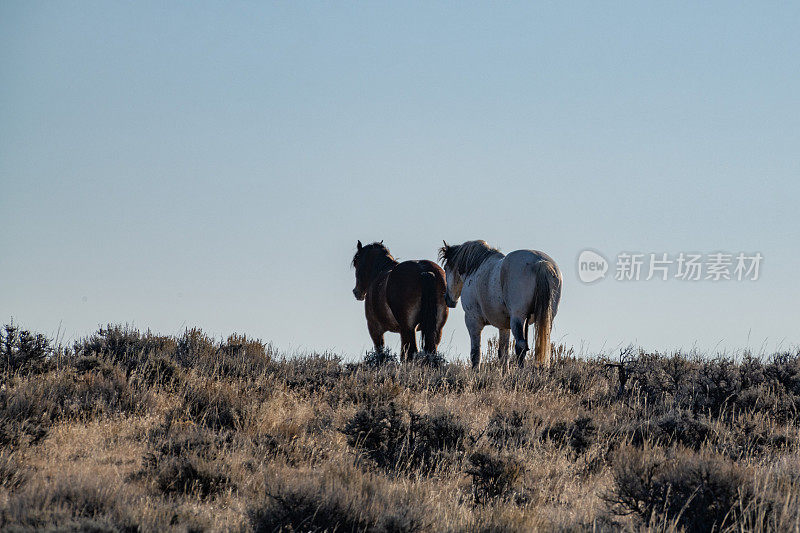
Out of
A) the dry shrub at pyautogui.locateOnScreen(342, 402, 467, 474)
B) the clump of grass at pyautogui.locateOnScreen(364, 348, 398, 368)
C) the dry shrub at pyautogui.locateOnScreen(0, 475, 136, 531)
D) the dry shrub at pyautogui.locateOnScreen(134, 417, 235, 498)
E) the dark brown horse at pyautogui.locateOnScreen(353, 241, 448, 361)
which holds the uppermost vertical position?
the dark brown horse at pyautogui.locateOnScreen(353, 241, 448, 361)

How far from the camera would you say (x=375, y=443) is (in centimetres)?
662

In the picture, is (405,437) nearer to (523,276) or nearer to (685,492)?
(685,492)

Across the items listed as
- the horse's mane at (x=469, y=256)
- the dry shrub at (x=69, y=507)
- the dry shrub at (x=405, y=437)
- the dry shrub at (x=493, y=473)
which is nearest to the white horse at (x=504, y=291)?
the horse's mane at (x=469, y=256)

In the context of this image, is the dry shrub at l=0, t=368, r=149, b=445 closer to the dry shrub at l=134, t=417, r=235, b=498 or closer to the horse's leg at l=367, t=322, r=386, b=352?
the dry shrub at l=134, t=417, r=235, b=498

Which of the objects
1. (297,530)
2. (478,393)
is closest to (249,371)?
(478,393)

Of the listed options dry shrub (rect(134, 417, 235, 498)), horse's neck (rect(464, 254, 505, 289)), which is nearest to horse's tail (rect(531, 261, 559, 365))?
horse's neck (rect(464, 254, 505, 289))

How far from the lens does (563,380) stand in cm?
1053

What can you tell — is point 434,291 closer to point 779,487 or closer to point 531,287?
point 531,287

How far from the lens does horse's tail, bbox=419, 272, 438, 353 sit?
1272 cm

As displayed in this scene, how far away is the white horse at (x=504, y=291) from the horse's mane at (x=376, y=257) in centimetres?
111

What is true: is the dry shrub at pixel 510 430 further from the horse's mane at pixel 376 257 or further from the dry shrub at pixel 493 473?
the horse's mane at pixel 376 257

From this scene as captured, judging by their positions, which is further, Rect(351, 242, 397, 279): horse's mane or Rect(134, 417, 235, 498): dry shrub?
Rect(351, 242, 397, 279): horse's mane

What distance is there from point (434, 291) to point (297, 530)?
844 centimetres

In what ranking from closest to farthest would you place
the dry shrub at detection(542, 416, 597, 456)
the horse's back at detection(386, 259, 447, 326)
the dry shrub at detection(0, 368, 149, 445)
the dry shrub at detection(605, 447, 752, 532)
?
1. the dry shrub at detection(605, 447, 752, 532)
2. the dry shrub at detection(0, 368, 149, 445)
3. the dry shrub at detection(542, 416, 597, 456)
4. the horse's back at detection(386, 259, 447, 326)
